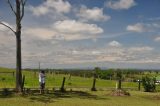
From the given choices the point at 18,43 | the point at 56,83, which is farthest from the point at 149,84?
the point at 18,43

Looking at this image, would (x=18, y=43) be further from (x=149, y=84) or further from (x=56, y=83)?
(x=56, y=83)

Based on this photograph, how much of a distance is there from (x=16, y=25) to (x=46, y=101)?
8.81m

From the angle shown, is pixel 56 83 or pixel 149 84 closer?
pixel 149 84

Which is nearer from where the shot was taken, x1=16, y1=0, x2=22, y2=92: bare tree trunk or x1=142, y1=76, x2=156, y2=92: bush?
x1=16, y1=0, x2=22, y2=92: bare tree trunk

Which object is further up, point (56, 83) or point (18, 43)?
point (18, 43)

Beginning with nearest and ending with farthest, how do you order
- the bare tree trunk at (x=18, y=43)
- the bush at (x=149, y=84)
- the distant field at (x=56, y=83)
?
1. the bare tree trunk at (x=18, y=43)
2. the bush at (x=149, y=84)
3. the distant field at (x=56, y=83)

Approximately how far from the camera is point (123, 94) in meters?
37.7

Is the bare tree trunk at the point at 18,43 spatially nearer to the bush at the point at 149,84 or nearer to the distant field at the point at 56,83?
the distant field at the point at 56,83

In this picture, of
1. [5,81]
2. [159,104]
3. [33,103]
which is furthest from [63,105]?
[5,81]

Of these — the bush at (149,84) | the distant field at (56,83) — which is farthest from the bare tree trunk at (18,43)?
the bush at (149,84)

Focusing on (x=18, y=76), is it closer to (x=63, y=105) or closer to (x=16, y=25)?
(x=16, y=25)

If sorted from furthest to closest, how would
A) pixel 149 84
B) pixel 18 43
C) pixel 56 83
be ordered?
pixel 56 83, pixel 149 84, pixel 18 43

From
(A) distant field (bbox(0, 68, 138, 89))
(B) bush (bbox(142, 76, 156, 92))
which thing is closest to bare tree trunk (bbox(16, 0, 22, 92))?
(A) distant field (bbox(0, 68, 138, 89))

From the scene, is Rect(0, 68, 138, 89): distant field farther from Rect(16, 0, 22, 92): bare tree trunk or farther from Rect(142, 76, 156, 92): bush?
Rect(16, 0, 22, 92): bare tree trunk
